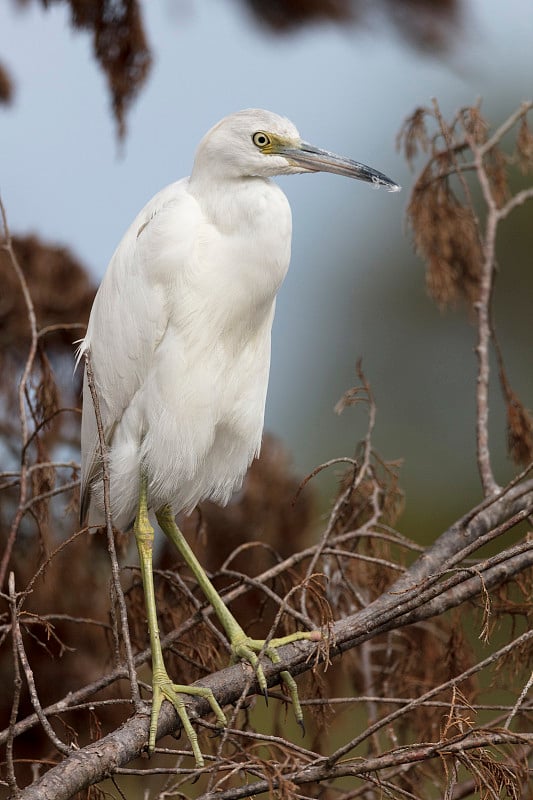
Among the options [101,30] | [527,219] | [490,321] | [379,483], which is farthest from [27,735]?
[527,219]

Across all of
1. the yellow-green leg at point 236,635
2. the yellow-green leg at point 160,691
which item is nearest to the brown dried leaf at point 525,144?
the yellow-green leg at point 236,635

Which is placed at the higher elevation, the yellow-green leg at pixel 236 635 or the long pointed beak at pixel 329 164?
the long pointed beak at pixel 329 164

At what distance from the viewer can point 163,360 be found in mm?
1812

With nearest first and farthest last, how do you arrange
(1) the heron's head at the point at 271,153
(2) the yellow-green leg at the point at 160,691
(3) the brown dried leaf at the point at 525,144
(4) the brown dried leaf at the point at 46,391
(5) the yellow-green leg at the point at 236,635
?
(2) the yellow-green leg at the point at 160,691, (5) the yellow-green leg at the point at 236,635, (1) the heron's head at the point at 271,153, (4) the brown dried leaf at the point at 46,391, (3) the brown dried leaf at the point at 525,144

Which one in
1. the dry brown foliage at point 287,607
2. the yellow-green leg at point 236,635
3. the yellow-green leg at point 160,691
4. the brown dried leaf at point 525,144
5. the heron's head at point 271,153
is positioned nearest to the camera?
the dry brown foliage at point 287,607

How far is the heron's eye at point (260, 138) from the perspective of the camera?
177 centimetres

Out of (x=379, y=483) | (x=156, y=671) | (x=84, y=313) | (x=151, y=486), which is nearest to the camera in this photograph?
(x=156, y=671)

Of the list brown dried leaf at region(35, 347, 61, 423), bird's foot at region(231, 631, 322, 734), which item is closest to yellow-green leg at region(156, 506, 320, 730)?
bird's foot at region(231, 631, 322, 734)

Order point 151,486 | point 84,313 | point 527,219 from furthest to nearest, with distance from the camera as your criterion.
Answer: point 527,219 → point 84,313 → point 151,486

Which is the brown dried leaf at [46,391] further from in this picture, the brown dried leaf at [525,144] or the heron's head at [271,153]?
the brown dried leaf at [525,144]

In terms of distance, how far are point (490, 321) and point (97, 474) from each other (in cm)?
91

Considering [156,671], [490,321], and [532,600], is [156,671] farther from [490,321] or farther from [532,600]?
[490,321]

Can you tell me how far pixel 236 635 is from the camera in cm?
185

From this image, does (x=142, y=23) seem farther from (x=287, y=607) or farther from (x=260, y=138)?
(x=287, y=607)
